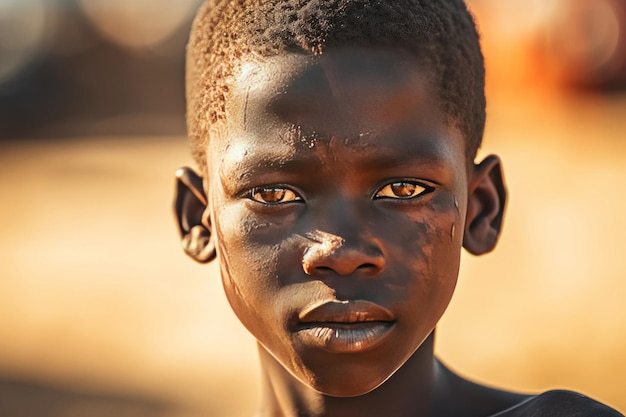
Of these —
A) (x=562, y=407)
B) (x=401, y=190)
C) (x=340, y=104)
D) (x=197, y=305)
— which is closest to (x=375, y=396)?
(x=562, y=407)

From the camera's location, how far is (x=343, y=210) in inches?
66.8

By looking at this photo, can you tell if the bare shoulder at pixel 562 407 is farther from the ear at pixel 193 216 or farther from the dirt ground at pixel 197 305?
the dirt ground at pixel 197 305

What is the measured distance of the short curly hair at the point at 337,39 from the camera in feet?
5.83

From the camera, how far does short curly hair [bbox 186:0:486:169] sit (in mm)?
1776

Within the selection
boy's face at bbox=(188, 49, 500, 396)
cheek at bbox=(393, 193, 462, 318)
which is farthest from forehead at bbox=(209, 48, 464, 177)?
cheek at bbox=(393, 193, 462, 318)

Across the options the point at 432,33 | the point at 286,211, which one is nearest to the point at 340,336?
the point at 286,211

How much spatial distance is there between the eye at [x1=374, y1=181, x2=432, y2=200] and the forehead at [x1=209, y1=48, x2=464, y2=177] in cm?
6

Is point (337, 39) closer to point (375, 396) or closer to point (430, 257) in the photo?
point (430, 257)

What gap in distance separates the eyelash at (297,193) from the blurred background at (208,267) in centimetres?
109

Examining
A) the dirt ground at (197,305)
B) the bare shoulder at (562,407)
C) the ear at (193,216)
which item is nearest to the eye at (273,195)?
the ear at (193,216)

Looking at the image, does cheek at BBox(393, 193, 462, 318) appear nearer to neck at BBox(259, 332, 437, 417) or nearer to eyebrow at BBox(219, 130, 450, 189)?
eyebrow at BBox(219, 130, 450, 189)

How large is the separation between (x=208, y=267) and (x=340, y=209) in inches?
254

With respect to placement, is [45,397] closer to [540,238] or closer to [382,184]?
[540,238]

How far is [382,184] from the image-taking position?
5.67 ft
